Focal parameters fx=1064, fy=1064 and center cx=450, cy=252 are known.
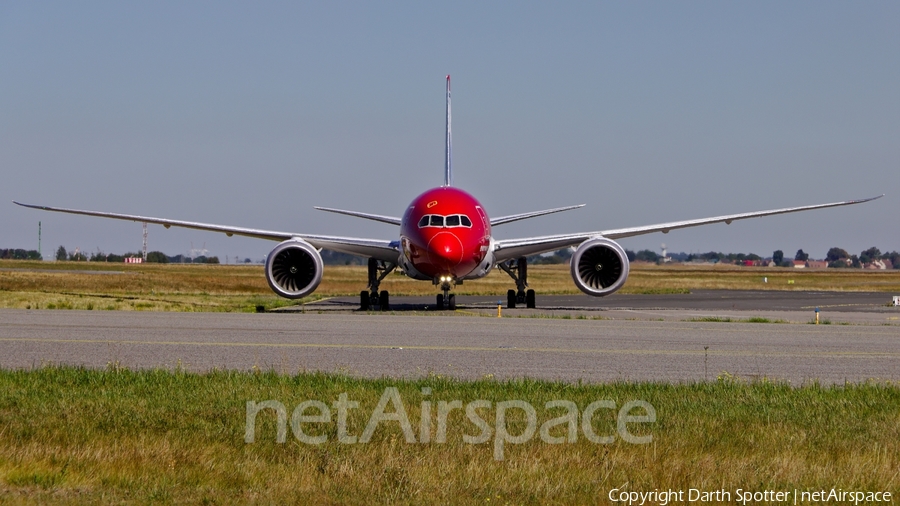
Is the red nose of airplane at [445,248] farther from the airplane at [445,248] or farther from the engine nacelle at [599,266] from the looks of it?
the engine nacelle at [599,266]

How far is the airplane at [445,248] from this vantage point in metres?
28.7

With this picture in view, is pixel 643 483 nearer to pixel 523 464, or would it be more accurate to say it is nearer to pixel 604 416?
pixel 523 464

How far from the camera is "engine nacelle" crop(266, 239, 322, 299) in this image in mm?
29875

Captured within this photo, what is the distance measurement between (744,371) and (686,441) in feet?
20.9

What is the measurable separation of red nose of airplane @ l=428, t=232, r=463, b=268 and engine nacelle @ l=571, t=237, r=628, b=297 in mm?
3671

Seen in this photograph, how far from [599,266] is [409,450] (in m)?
22.7

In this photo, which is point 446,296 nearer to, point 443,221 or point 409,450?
point 443,221

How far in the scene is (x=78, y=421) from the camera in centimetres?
921

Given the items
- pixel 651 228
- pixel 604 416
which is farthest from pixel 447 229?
pixel 604 416

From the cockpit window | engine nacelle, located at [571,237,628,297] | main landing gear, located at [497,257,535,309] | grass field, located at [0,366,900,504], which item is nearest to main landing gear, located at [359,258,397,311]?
main landing gear, located at [497,257,535,309]

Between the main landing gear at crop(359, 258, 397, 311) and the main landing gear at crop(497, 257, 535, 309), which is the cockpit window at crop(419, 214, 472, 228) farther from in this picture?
the main landing gear at crop(497, 257, 535, 309)

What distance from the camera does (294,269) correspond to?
3012 cm

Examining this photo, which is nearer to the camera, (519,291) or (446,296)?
(446,296)

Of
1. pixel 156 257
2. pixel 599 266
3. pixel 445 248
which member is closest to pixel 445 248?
pixel 445 248
